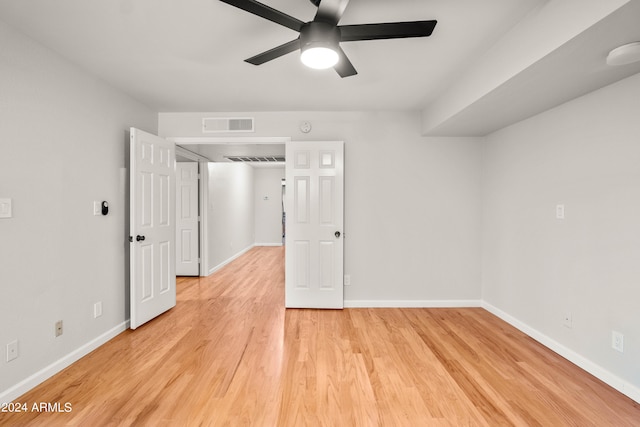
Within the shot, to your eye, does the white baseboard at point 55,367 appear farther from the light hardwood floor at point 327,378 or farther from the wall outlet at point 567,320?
the wall outlet at point 567,320

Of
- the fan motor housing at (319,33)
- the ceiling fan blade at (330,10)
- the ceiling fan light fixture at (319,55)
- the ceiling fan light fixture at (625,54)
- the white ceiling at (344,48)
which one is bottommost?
the ceiling fan light fixture at (319,55)

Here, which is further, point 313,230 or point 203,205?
point 203,205

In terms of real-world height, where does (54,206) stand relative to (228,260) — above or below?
above

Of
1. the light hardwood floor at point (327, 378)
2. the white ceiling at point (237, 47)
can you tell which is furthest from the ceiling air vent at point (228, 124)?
the light hardwood floor at point (327, 378)

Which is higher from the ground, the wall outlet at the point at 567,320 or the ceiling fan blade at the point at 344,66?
the ceiling fan blade at the point at 344,66

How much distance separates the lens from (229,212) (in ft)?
21.2

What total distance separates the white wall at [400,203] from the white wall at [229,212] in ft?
6.96

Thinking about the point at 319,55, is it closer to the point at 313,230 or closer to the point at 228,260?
the point at 313,230

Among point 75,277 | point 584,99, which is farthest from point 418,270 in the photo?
point 75,277

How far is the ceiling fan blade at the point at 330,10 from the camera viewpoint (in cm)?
134

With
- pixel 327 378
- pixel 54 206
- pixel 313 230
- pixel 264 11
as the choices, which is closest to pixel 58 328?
pixel 54 206

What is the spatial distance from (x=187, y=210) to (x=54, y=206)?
2.94m

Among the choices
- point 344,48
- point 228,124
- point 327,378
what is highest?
point 344,48

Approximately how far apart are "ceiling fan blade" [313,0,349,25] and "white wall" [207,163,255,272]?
14.4ft
